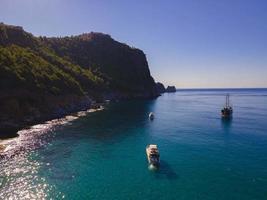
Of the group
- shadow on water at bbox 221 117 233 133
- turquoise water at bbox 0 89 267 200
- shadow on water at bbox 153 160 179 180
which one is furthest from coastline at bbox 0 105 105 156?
shadow on water at bbox 221 117 233 133

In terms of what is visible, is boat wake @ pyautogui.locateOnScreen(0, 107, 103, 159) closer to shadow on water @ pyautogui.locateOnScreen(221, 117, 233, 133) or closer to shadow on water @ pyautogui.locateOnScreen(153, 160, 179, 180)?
shadow on water @ pyautogui.locateOnScreen(153, 160, 179, 180)

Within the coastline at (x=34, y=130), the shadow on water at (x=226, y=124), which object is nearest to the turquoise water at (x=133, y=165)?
the coastline at (x=34, y=130)

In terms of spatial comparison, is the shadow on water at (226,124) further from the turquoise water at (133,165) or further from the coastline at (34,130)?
the coastline at (34,130)

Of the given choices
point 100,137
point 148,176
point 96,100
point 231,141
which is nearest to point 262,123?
point 231,141

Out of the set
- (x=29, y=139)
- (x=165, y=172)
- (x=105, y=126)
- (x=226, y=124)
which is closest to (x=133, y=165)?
(x=165, y=172)

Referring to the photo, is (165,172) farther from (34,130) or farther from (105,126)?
(34,130)

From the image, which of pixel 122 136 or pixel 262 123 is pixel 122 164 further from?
pixel 262 123
